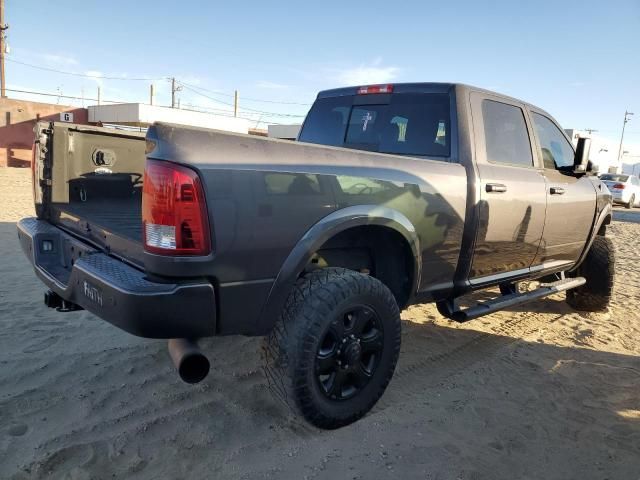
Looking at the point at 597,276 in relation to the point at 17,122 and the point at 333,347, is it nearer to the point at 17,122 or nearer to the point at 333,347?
the point at 333,347

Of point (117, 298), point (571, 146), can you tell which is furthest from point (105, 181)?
point (571, 146)

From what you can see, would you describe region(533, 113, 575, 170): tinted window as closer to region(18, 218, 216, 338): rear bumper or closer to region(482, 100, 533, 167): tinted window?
region(482, 100, 533, 167): tinted window

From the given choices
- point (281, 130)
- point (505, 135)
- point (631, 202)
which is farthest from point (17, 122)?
point (631, 202)

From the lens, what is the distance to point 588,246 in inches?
190

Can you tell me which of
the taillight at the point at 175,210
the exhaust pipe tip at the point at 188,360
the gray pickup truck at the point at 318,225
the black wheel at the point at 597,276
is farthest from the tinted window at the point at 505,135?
the exhaust pipe tip at the point at 188,360

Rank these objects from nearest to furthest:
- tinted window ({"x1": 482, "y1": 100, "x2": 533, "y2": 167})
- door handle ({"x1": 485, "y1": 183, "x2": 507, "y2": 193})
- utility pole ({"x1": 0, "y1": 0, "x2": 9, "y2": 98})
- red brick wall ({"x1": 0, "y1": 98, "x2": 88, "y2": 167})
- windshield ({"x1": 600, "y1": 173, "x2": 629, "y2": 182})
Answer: door handle ({"x1": 485, "y1": 183, "x2": 507, "y2": 193}) → tinted window ({"x1": 482, "y1": 100, "x2": 533, "y2": 167}) → windshield ({"x1": 600, "y1": 173, "x2": 629, "y2": 182}) → red brick wall ({"x1": 0, "y1": 98, "x2": 88, "y2": 167}) → utility pole ({"x1": 0, "y1": 0, "x2": 9, "y2": 98})

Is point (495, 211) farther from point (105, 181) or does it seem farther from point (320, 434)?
point (105, 181)

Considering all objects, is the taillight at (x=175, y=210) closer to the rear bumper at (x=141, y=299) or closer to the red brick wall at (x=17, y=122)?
the rear bumper at (x=141, y=299)

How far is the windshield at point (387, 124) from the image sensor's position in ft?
11.5

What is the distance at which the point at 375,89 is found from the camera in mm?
3955

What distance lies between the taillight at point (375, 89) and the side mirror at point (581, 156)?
170 centimetres

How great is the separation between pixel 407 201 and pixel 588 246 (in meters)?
2.89

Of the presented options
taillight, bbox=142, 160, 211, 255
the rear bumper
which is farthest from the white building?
taillight, bbox=142, 160, 211, 255

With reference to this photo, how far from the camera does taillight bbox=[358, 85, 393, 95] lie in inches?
153
